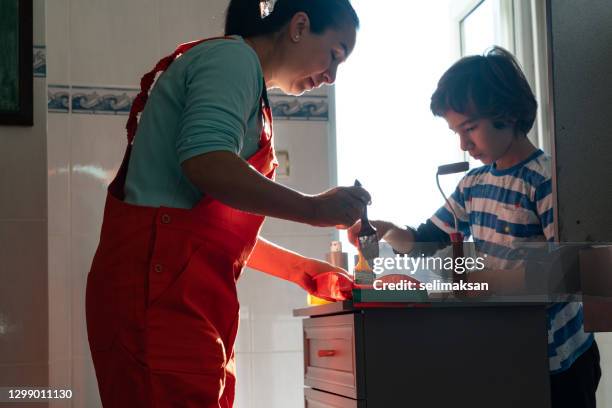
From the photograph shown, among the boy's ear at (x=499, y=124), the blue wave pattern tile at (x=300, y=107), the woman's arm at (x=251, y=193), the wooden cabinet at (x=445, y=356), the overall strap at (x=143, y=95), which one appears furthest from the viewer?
the blue wave pattern tile at (x=300, y=107)

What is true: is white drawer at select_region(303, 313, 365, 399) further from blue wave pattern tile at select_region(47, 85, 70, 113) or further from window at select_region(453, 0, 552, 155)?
window at select_region(453, 0, 552, 155)

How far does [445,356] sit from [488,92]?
65 cm

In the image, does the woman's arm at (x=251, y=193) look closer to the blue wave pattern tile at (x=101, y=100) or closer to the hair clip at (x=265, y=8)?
the hair clip at (x=265, y=8)

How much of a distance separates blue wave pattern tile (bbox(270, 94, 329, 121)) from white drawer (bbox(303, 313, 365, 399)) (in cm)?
76

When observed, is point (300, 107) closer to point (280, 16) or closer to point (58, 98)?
point (58, 98)

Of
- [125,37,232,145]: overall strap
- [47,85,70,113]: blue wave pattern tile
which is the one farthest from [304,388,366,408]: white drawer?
[47,85,70,113]: blue wave pattern tile

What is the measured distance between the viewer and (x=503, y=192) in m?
1.56

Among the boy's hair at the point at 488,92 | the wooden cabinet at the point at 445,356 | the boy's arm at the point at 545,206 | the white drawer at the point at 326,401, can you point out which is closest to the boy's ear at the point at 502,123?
the boy's hair at the point at 488,92

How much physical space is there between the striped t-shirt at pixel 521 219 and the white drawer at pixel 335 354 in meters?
0.35

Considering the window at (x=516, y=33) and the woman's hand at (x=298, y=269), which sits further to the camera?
the window at (x=516, y=33)

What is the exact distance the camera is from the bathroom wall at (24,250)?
5.33 feet

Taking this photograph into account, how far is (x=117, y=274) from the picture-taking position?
936 millimetres

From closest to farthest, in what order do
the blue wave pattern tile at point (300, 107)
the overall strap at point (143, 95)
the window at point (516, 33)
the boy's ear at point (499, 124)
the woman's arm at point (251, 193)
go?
the woman's arm at point (251, 193), the overall strap at point (143, 95), the boy's ear at point (499, 124), the blue wave pattern tile at point (300, 107), the window at point (516, 33)

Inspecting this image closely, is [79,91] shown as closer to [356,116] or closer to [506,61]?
[356,116]
